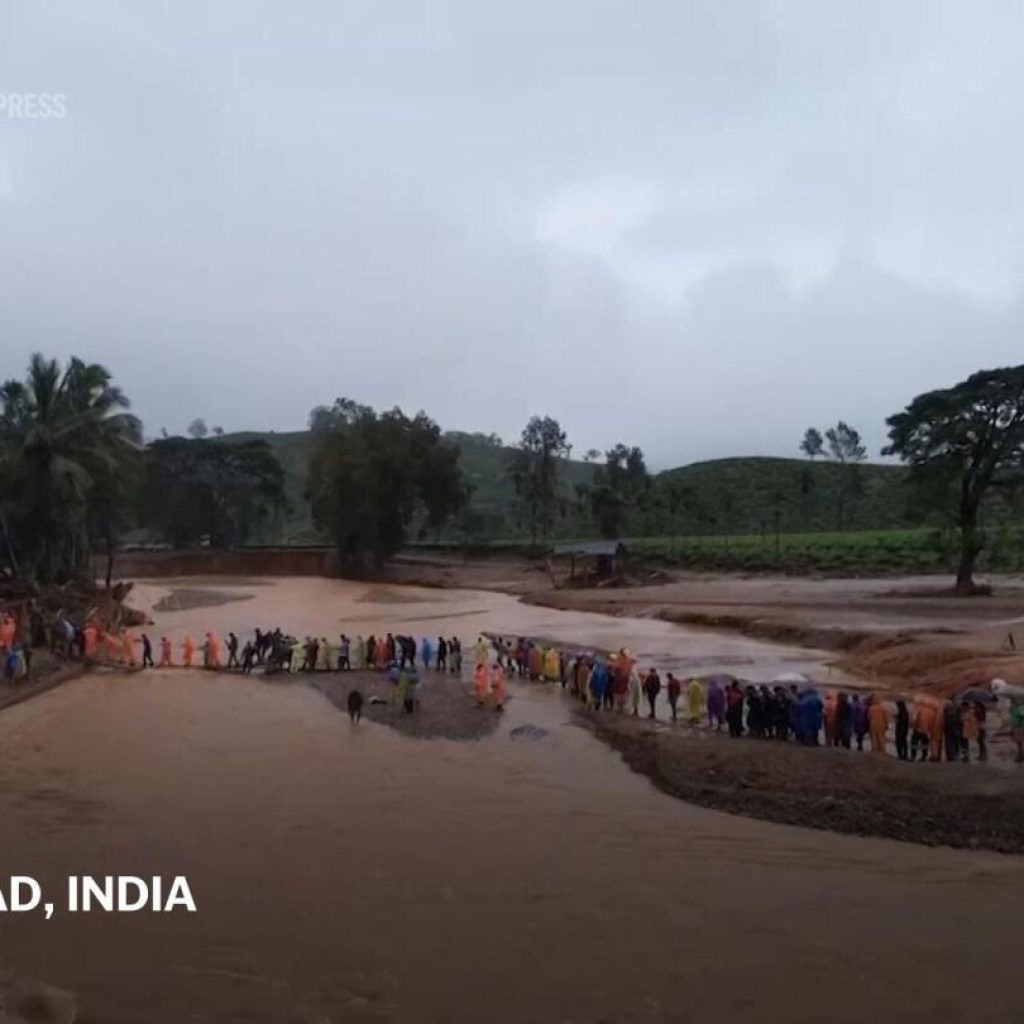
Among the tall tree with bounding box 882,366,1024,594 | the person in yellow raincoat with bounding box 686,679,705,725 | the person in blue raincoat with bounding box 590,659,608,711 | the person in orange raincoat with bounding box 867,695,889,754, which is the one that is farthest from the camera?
the tall tree with bounding box 882,366,1024,594

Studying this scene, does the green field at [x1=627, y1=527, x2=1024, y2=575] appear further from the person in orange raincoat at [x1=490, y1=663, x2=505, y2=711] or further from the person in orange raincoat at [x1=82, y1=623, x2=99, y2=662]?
the person in orange raincoat at [x1=82, y1=623, x2=99, y2=662]

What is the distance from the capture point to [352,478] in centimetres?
7262

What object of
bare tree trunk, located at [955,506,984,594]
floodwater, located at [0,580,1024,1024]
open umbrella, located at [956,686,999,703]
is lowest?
floodwater, located at [0,580,1024,1024]

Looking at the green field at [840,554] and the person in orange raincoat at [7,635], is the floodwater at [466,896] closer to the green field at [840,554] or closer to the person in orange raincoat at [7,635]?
the person in orange raincoat at [7,635]

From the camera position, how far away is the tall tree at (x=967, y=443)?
45250mm

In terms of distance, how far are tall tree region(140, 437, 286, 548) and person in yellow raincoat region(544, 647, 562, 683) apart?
68.2m

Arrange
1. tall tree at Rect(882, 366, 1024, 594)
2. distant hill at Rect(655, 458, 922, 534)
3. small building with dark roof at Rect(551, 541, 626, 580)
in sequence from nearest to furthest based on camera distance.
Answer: tall tree at Rect(882, 366, 1024, 594), small building with dark roof at Rect(551, 541, 626, 580), distant hill at Rect(655, 458, 922, 534)

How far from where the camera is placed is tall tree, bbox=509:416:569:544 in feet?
305

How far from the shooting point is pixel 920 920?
34.8 feet

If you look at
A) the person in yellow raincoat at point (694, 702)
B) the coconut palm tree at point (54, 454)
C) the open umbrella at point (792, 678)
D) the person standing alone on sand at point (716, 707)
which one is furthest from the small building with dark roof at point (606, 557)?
the person standing alone on sand at point (716, 707)

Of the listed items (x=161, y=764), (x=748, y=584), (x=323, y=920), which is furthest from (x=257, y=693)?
(x=748, y=584)

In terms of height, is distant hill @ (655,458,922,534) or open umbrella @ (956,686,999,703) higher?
distant hill @ (655,458,922,534)

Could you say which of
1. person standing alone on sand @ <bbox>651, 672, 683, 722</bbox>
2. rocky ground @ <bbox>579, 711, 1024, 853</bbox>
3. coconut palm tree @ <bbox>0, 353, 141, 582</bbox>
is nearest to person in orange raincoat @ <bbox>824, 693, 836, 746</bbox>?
rocky ground @ <bbox>579, 711, 1024, 853</bbox>

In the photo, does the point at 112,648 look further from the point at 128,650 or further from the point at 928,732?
the point at 928,732
